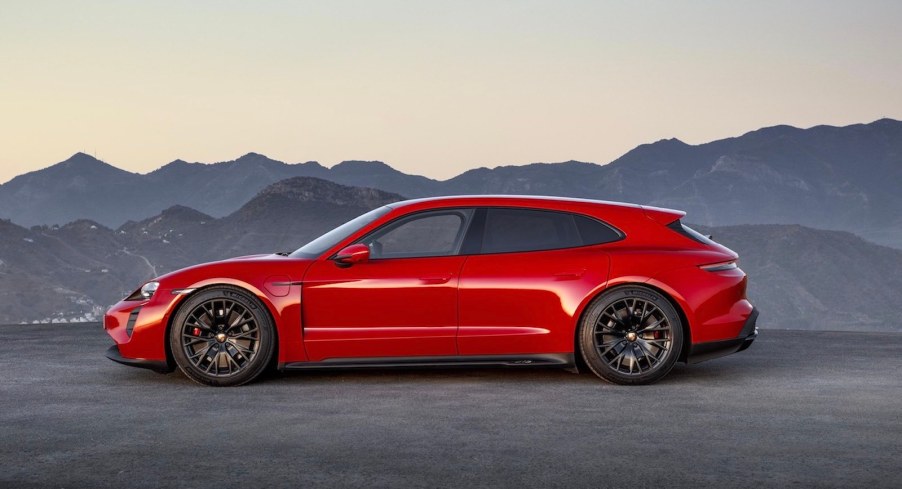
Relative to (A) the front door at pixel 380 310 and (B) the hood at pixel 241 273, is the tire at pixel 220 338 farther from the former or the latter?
(A) the front door at pixel 380 310

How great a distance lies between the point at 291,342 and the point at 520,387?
181cm

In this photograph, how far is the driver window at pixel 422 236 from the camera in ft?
25.8

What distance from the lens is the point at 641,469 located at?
16.2ft

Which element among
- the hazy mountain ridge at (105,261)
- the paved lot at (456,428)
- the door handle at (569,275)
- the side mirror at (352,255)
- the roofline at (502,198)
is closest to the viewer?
the paved lot at (456,428)

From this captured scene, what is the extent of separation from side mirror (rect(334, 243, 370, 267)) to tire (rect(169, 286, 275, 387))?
70 centimetres

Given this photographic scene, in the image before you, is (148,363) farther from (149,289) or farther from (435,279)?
(435,279)

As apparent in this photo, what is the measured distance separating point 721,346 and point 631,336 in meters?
0.76

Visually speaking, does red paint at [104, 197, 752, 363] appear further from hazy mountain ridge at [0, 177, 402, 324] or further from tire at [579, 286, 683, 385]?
hazy mountain ridge at [0, 177, 402, 324]

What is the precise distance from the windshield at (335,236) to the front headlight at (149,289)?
3.62 feet

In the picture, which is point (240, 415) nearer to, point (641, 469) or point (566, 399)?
point (566, 399)

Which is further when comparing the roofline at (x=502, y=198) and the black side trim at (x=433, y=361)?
the roofline at (x=502, y=198)

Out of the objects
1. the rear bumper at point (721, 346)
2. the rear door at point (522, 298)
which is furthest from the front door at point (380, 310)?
the rear bumper at point (721, 346)

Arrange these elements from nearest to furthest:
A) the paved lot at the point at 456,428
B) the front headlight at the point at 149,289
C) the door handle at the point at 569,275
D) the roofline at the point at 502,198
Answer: the paved lot at the point at 456,428 < the door handle at the point at 569,275 < the front headlight at the point at 149,289 < the roofline at the point at 502,198

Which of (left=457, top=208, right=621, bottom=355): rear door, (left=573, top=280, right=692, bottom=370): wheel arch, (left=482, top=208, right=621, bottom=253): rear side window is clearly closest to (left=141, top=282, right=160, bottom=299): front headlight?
(left=457, top=208, right=621, bottom=355): rear door
